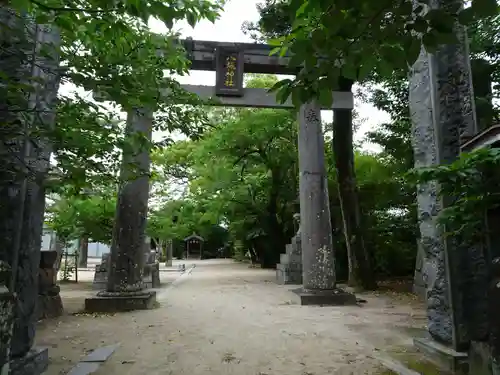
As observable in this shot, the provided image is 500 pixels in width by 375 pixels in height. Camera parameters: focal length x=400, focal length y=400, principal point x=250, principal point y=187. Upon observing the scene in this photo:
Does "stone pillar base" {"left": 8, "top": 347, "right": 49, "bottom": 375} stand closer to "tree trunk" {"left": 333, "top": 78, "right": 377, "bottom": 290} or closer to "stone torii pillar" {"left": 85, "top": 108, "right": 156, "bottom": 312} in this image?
"stone torii pillar" {"left": 85, "top": 108, "right": 156, "bottom": 312}

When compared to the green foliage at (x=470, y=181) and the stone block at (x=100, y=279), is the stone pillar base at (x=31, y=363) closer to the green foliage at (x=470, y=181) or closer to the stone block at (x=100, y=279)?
the green foliage at (x=470, y=181)

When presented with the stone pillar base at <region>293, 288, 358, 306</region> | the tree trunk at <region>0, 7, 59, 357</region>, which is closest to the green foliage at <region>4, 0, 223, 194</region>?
the tree trunk at <region>0, 7, 59, 357</region>

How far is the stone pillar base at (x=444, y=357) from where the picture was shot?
3.80 m

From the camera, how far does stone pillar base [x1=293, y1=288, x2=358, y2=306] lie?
841cm

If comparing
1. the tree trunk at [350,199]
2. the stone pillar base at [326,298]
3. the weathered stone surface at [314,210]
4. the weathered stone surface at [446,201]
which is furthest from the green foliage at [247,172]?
the weathered stone surface at [446,201]

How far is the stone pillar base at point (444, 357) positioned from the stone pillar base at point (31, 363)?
156 inches

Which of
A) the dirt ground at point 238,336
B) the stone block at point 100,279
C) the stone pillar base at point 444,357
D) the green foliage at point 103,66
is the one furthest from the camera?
the stone block at point 100,279

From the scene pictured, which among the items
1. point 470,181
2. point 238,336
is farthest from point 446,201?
point 238,336

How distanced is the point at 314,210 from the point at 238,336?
395 cm

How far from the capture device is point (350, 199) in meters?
10.9

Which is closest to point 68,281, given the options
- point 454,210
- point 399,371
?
point 399,371

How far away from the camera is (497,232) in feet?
10.7

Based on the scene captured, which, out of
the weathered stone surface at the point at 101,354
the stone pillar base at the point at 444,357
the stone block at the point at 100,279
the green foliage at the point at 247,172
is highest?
the green foliage at the point at 247,172

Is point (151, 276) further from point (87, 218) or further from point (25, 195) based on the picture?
point (25, 195)
